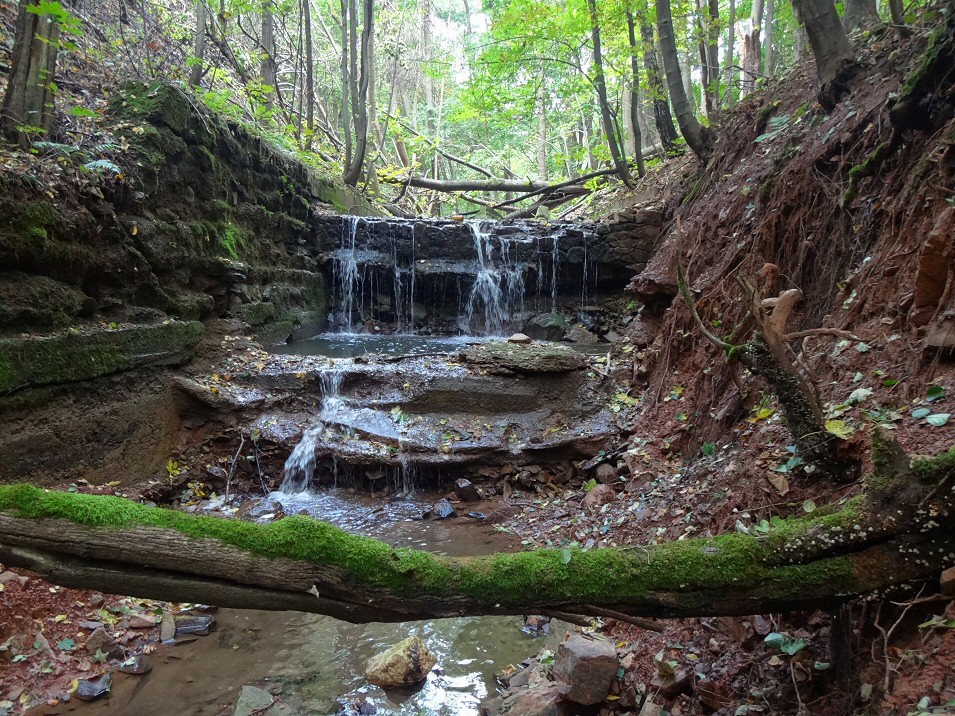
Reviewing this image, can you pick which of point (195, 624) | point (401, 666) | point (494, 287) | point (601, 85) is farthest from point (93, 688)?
point (601, 85)

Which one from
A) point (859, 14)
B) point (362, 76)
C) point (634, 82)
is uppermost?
point (362, 76)

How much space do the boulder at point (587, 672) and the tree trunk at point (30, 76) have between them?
21.9ft

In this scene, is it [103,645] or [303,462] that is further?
[303,462]

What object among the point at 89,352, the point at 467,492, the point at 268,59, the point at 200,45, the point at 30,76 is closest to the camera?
the point at 89,352

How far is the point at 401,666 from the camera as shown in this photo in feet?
11.4

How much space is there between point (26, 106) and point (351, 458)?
4999 mm

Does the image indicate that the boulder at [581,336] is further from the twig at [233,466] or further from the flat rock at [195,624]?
the flat rock at [195,624]

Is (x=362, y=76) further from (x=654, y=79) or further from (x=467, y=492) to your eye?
(x=467, y=492)

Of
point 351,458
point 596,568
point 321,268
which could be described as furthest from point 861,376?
A: point 321,268

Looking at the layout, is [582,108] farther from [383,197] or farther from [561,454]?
[561,454]

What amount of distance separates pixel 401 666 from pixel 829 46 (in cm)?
709

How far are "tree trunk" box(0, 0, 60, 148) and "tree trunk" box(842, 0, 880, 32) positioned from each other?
9.71 meters

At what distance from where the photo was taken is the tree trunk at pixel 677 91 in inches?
297

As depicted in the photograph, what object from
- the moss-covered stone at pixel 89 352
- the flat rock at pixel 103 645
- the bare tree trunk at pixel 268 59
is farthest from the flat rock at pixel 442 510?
the bare tree trunk at pixel 268 59
